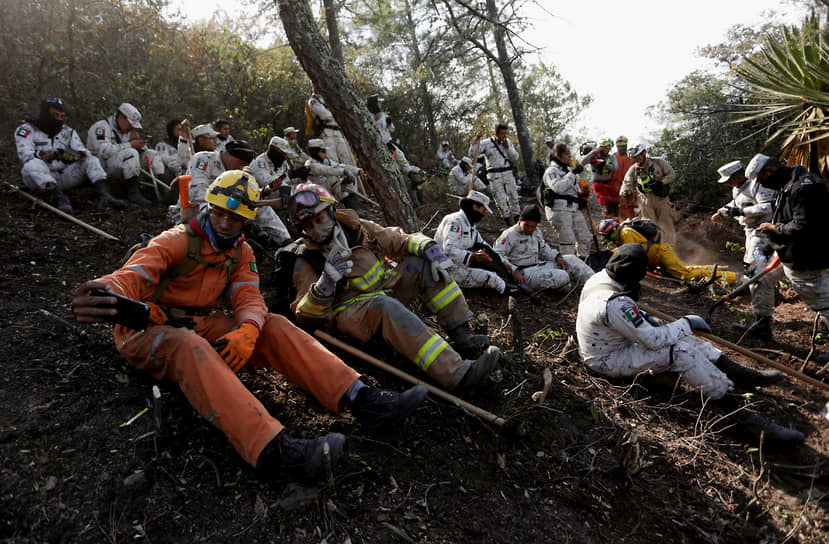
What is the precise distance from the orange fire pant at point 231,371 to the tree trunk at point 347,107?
231 cm

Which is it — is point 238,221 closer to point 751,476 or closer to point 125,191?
point 751,476

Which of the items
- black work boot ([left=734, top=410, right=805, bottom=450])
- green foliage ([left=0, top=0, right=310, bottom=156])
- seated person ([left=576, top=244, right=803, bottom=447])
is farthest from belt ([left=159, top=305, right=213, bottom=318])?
green foliage ([left=0, top=0, right=310, bottom=156])

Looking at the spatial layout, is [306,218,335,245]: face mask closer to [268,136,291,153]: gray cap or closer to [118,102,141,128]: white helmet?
[268,136,291,153]: gray cap

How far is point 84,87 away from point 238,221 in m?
8.47

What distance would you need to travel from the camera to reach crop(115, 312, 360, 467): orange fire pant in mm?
2189

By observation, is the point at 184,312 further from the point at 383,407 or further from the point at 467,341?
the point at 467,341

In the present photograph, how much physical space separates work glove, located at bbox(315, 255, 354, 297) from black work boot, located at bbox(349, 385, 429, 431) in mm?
892

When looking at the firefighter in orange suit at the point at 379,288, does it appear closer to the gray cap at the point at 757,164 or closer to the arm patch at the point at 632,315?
the arm patch at the point at 632,315

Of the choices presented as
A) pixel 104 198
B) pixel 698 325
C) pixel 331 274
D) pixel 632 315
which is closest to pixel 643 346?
pixel 632 315

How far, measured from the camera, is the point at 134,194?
6.62 metres

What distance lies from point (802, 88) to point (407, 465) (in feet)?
19.3

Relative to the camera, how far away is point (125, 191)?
22.5 ft

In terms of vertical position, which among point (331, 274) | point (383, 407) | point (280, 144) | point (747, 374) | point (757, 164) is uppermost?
point (280, 144)

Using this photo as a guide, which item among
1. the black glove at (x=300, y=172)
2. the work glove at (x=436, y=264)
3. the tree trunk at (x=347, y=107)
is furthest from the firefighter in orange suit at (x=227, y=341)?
the black glove at (x=300, y=172)
